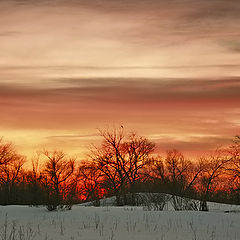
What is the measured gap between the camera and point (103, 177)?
68.2m

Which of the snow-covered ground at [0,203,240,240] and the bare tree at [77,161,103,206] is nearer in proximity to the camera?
the snow-covered ground at [0,203,240,240]

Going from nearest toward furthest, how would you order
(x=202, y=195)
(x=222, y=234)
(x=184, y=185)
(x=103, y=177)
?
(x=222, y=234)
(x=202, y=195)
(x=184, y=185)
(x=103, y=177)

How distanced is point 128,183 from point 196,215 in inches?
1547

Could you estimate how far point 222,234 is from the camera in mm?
19641

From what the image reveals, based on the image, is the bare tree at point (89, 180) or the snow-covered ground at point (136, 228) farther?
the bare tree at point (89, 180)

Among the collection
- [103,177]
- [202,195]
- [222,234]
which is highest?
[103,177]

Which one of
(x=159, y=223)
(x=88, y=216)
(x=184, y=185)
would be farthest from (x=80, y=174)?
(x=159, y=223)

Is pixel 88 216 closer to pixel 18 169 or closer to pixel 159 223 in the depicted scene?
pixel 159 223

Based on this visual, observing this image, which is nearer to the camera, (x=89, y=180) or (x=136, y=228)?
(x=136, y=228)

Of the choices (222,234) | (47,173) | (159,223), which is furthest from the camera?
(47,173)

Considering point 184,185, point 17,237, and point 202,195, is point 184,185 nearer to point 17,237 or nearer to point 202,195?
point 202,195

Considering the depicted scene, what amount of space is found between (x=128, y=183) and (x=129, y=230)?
1770 inches

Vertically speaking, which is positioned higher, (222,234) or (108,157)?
(108,157)

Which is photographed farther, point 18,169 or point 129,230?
point 18,169
